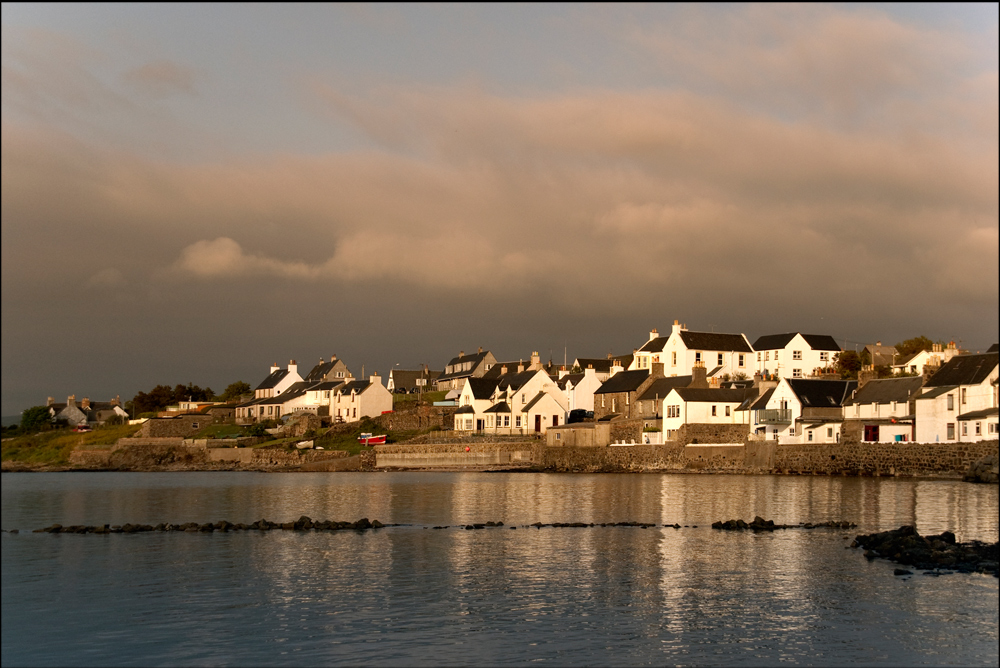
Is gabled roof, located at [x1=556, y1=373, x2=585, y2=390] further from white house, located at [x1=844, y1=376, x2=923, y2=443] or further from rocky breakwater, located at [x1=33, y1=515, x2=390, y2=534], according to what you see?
rocky breakwater, located at [x1=33, y1=515, x2=390, y2=534]

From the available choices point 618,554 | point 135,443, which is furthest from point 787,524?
point 135,443

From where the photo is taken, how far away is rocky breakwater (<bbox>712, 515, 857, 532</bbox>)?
111 ft

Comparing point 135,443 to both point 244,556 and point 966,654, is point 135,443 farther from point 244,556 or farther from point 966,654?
point 966,654

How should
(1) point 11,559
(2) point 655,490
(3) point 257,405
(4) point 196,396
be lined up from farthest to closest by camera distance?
1. (4) point 196,396
2. (3) point 257,405
3. (2) point 655,490
4. (1) point 11,559

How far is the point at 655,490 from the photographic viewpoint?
52.5 metres

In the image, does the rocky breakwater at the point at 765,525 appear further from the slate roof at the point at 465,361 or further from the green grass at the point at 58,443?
the slate roof at the point at 465,361

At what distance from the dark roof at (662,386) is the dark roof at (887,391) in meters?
13.8

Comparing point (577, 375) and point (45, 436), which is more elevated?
→ point (577, 375)

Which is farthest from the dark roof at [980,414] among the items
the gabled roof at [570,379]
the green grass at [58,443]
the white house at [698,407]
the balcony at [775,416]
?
the green grass at [58,443]

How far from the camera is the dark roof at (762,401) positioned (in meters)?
67.5

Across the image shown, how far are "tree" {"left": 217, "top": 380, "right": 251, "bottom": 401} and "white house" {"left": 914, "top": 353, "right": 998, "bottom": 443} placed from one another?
84903 mm

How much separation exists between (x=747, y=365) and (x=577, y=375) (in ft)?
51.3

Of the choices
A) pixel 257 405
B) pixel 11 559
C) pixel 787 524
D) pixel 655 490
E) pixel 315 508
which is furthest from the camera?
pixel 257 405

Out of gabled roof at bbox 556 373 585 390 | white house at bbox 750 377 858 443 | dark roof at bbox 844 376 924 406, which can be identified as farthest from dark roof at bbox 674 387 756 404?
gabled roof at bbox 556 373 585 390
